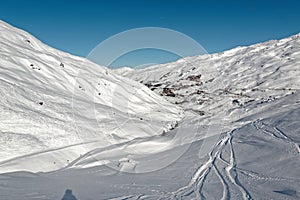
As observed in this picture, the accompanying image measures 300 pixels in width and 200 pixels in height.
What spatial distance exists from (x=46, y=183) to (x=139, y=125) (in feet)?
35.9

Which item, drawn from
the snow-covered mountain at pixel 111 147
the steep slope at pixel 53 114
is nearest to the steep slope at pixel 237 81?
the snow-covered mountain at pixel 111 147

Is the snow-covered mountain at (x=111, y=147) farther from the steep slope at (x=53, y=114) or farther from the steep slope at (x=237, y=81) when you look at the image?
the steep slope at (x=237, y=81)

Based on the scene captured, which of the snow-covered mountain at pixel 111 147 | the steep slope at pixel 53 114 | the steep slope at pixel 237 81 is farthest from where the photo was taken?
the steep slope at pixel 237 81

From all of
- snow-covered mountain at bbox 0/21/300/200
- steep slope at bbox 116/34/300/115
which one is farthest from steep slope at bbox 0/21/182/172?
steep slope at bbox 116/34/300/115

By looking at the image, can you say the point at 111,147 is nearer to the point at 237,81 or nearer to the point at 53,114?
the point at 53,114

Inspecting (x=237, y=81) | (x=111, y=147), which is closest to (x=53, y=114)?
(x=111, y=147)

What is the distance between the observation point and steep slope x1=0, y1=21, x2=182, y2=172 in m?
11.9

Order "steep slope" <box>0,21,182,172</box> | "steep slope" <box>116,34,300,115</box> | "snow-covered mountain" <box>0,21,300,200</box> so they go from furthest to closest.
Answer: "steep slope" <box>116,34,300,115</box>, "steep slope" <box>0,21,182,172</box>, "snow-covered mountain" <box>0,21,300,200</box>

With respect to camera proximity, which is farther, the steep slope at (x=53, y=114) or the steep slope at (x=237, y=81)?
the steep slope at (x=237, y=81)

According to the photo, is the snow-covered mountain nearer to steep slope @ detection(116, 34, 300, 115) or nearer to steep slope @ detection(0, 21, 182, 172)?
steep slope @ detection(0, 21, 182, 172)

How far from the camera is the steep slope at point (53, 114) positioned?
39.0 feet

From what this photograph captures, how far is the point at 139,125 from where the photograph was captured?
19.7 m

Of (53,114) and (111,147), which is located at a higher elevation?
(53,114)

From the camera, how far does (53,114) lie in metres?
15.0
